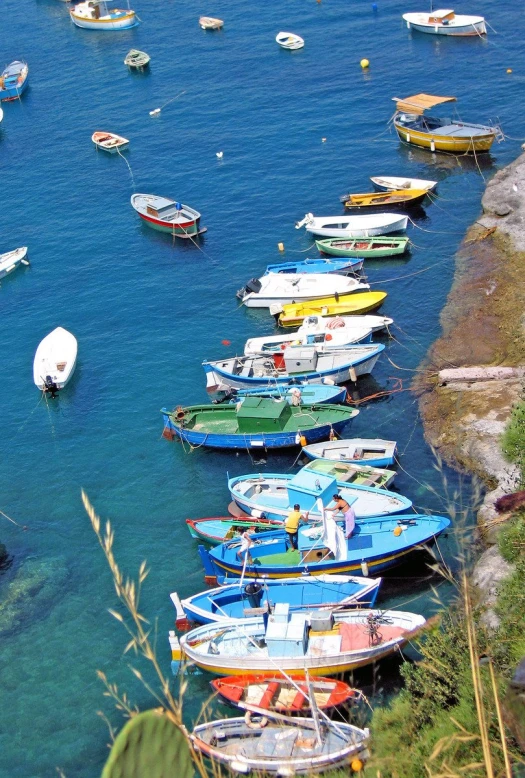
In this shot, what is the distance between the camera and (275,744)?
85.9ft

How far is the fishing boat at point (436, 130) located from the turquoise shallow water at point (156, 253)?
1120 mm

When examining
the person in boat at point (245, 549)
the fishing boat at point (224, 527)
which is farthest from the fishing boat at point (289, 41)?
the person in boat at point (245, 549)

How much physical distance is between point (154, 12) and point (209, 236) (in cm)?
5359

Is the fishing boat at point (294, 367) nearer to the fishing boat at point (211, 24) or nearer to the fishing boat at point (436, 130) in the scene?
the fishing boat at point (436, 130)

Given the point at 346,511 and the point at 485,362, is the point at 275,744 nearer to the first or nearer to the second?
the point at 346,511

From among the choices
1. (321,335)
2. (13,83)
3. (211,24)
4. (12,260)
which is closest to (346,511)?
(321,335)

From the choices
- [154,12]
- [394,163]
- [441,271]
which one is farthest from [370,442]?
[154,12]

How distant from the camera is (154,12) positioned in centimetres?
10469

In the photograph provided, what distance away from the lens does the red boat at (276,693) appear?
27.4 metres

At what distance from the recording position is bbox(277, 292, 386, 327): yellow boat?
51.2m

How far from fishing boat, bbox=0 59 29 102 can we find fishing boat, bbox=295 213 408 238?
44169 millimetres

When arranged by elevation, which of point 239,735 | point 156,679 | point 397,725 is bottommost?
point 156,679

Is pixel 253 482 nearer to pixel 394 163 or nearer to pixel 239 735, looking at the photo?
pixel 239 735

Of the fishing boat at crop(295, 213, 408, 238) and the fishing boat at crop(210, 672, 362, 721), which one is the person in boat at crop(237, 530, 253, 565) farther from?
the fishing boat at crop(295, 213, 408, 238)
